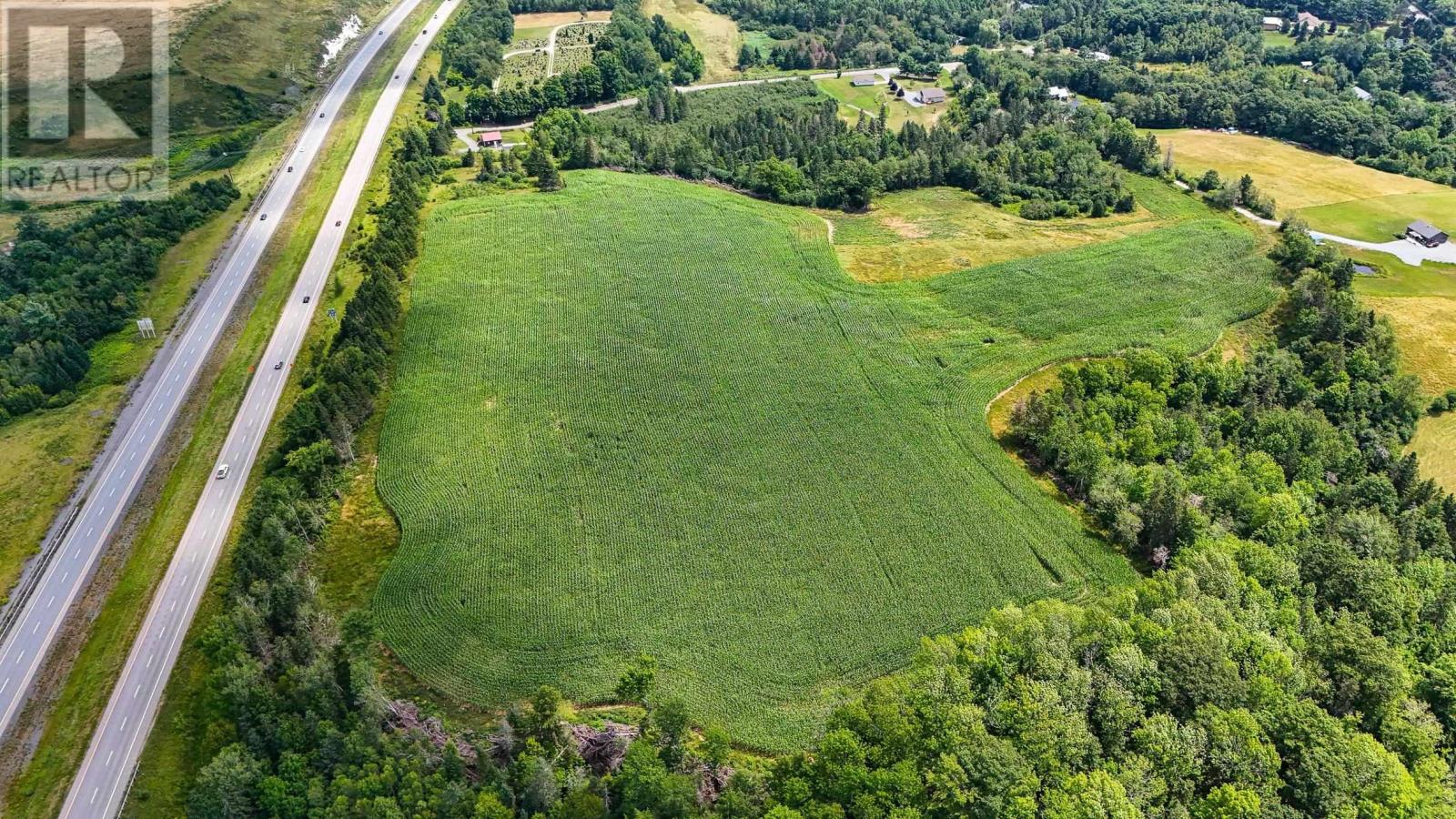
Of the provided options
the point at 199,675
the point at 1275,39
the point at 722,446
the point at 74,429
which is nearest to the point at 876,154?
the point at 722,446

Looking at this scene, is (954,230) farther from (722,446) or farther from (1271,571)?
(1271,571)

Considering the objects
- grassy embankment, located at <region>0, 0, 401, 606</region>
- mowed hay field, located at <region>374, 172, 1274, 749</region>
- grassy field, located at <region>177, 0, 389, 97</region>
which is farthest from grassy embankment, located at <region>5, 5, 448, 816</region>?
grassy field, located at <region>177, 0, 389, 97</region>

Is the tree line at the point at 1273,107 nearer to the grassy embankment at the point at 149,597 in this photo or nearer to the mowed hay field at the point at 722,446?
the mowed hay field at the point at 722,446

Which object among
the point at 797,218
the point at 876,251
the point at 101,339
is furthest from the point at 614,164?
the point at 101,339

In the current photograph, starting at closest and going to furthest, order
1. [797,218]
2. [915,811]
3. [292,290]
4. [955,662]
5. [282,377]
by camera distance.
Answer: [915,811] → [955,662] → [282,377] → [292,290] → [797,218]

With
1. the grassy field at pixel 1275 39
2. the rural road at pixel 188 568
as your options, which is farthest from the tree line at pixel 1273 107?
the rural road at pixel 188 568

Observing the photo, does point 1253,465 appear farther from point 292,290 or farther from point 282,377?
point 292,290

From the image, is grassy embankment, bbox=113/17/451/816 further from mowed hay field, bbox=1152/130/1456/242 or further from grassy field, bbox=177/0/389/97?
mowed hay field, bbox=1152/130/1456/242
